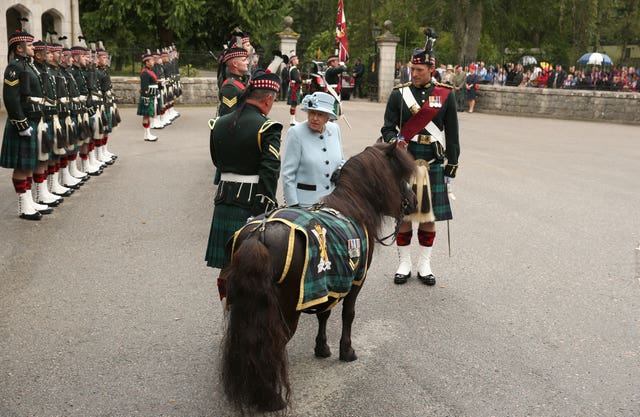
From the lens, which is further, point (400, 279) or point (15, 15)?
point (15, 15)

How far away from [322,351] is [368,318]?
0.87 metres

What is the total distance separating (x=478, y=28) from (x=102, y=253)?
27.7 metres

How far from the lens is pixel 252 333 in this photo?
356 centimetres

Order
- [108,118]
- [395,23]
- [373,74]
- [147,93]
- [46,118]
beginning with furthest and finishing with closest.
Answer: [395,23] → [373,74] → [147,93] → [108,118] → [46,118]

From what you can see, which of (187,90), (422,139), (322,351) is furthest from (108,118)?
(187,90)

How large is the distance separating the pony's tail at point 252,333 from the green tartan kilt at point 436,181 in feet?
9.65

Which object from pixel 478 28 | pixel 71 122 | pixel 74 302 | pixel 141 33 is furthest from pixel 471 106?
pixel 74 302

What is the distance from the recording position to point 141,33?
29281 mm

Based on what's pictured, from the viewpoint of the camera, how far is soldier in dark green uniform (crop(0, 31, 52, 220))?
8.16 m

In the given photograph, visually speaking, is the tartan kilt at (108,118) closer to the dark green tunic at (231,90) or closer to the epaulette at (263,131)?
the dark green tunic at (231,90)

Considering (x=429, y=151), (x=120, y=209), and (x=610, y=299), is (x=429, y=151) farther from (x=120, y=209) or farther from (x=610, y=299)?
(x=120, y=209)

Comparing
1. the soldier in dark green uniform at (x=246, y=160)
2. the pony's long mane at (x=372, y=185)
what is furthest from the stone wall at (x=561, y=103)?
the soldier in dark green uniform at (x=246, y=160)

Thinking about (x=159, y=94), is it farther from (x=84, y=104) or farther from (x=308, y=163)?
(x=308, y=163)

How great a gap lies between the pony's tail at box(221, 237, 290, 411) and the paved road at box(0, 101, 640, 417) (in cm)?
49
